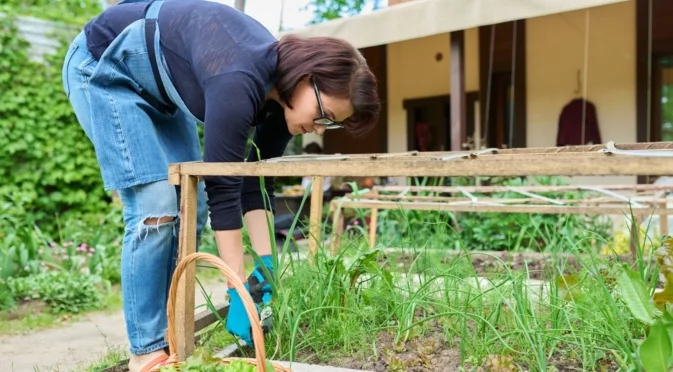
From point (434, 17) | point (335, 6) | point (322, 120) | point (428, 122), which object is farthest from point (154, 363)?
point (335, 6)

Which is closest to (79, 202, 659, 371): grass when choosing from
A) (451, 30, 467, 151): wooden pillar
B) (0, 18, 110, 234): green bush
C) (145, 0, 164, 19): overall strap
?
(145, 0, 164, 19): overall strap

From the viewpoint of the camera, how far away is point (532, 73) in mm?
6625

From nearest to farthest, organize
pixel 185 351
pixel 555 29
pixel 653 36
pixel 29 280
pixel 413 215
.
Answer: pixel 185 351
pixel 29 280
pixel 413 215
pixel 653 36
pixel 555 29

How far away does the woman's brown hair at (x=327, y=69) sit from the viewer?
1.43 m

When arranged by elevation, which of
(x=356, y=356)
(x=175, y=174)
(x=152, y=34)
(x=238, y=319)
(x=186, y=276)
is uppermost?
(x=152, y=34)

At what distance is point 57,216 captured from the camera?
484 cm

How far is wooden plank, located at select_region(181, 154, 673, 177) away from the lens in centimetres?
84

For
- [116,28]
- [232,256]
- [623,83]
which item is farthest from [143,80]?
[623,83]

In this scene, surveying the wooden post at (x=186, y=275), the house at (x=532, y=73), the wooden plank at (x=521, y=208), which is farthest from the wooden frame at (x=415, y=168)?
the house at (x=532, y=73)

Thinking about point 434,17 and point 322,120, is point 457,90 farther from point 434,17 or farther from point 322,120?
point 322,120

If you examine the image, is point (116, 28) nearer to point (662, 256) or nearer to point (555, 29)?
point (662, 256)

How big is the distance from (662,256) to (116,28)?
165 cm

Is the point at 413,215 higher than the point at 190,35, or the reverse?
the point at 190,35

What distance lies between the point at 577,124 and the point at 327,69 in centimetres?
549
